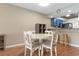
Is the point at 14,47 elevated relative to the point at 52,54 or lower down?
elevated

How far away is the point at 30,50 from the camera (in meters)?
1.56

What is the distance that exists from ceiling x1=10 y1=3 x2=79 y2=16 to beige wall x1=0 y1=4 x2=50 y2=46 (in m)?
0.06

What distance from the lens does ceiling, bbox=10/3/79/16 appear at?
4.88ft

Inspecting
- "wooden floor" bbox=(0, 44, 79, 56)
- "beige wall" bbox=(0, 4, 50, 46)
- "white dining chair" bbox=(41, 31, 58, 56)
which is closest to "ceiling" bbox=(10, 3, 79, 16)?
"beige wall" bbox=(0, 4, 50, 46)

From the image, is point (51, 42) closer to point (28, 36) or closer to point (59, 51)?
point (59, 51)

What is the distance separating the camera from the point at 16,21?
60.1 inches

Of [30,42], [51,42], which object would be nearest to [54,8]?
[51,42]

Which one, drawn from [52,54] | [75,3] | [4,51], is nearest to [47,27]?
[52,54]

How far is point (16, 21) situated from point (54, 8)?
0.60m

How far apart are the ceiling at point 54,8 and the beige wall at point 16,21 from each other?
6 cm

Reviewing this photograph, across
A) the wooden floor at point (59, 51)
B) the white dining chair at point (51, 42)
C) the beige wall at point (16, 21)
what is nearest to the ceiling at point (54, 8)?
the beige wall at point (16, 21)

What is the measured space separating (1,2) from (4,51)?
698 mm

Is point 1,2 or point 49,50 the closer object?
point 1,2

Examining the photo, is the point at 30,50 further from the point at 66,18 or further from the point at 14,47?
Result: the point at 66,18
